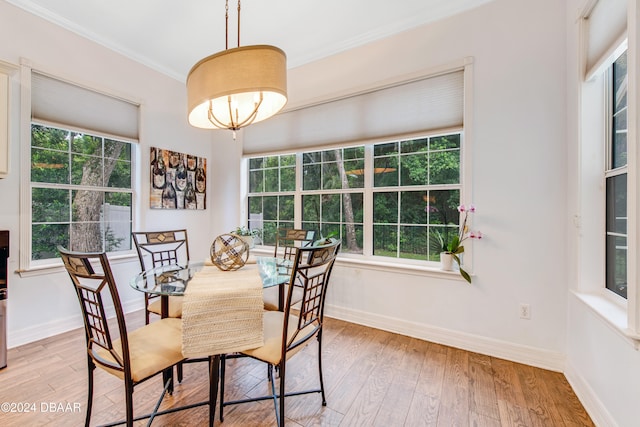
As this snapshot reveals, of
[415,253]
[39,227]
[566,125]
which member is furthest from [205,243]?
[566,125]

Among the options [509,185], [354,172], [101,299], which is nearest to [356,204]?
[354,172]

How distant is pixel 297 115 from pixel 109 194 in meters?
2.35

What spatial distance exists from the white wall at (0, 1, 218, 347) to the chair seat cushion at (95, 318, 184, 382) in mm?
1797

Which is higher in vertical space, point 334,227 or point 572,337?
point 334,227

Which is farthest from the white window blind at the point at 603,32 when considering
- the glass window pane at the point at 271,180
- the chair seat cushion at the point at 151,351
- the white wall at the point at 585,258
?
the glass window pane at the point at 271,180

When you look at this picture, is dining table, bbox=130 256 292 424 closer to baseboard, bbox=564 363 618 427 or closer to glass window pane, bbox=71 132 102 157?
baseboard, bbox=564 363 618 427

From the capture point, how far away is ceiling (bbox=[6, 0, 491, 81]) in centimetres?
245

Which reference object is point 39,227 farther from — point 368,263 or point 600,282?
point 600,282

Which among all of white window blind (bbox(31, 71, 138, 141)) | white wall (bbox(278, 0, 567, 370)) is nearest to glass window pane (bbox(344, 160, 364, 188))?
white wall (bbox(278, 0, 567, 370))

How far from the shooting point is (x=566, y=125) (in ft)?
6.84

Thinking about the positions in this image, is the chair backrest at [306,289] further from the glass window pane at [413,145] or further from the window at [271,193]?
the window at [271,193]

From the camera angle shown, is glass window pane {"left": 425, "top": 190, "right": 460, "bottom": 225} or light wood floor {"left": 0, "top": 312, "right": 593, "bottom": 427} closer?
light wood floor {"left": 0, "top": 312, "right": 593, "bottom": 427}

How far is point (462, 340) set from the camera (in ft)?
8.00

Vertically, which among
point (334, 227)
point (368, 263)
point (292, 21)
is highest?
point (292, 21)
